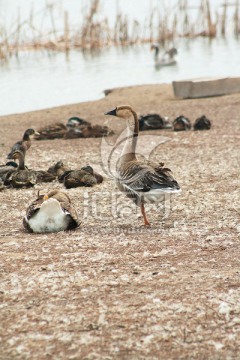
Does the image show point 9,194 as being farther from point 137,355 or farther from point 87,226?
point 137,355

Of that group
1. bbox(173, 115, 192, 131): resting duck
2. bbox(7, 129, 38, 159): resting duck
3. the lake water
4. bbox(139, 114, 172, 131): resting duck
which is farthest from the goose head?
the lake water

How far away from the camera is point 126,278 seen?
232 inches

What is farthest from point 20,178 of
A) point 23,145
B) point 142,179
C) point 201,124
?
point 201,124

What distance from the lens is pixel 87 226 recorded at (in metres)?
7.65

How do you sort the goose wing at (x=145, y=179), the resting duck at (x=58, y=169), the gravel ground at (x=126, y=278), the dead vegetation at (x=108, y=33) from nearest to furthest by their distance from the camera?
the gravel ground at (x=126, y=278) < the goose wing at (x=145, y=179) < the resting duck at (x=58, y=169) < the dead vegetation at (x=108, y=33)

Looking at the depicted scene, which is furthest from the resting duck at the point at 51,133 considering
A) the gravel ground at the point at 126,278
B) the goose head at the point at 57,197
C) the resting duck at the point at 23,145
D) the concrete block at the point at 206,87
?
the goose head at the point at 57,197

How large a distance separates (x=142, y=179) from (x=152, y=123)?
7.66 metres

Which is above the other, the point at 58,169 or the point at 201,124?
the point at 58,169

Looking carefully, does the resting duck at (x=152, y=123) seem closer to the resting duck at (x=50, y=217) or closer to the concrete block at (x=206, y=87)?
the concrete block at (x=206, y=87)

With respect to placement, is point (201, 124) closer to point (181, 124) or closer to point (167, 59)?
point (181, 124)

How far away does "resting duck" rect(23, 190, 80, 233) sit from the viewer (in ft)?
23.4

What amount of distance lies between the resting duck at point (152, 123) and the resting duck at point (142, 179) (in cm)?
689

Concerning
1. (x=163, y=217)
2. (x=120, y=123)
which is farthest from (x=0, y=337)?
(x=120, y=123)

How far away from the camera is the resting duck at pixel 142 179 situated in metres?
7.11
